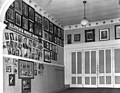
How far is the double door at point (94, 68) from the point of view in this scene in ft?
33.8

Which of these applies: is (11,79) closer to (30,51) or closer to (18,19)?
(30,51)

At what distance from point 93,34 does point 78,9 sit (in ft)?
8.41

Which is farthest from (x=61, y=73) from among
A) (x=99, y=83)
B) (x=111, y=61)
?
(x=111, y=61)

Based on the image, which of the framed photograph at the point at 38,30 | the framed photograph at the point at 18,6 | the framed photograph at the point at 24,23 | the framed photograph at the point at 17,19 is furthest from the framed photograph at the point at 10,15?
the framed photograph at the point at 38,30

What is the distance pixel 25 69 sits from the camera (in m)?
6.93

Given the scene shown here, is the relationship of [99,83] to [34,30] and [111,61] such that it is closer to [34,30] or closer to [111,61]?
[111,61]

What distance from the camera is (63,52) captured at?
11383 mm

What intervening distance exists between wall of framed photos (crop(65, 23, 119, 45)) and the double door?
70cm

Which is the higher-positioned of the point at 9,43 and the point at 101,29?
the point at 101,29

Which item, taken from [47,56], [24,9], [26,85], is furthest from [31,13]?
[26,85]

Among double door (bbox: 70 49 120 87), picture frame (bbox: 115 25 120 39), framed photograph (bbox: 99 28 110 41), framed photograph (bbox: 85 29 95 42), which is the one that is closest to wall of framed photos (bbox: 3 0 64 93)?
double door (bbox: 70 49 120 87)

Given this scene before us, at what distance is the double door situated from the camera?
33.8ft

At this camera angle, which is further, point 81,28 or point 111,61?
point 81,28

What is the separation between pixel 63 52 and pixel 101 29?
2.66 m
